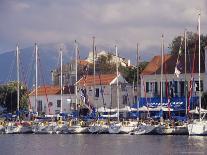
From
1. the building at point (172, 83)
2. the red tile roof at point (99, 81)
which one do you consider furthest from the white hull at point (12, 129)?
the red tile roof at point (99, 81)

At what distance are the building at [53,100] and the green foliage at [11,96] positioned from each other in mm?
2029

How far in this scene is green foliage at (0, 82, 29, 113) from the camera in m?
141

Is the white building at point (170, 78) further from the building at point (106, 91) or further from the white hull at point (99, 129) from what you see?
the white hull at point (99, 129)

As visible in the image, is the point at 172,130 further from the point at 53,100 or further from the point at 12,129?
the point at 53,100

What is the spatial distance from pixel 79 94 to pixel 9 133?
2318 centimetres

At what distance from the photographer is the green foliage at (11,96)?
463ft

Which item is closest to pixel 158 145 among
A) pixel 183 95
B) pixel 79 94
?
pixel 183 95

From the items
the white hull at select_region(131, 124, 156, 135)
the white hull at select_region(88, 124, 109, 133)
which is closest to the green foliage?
the white hull at select_region(88, 124, 109, 133)

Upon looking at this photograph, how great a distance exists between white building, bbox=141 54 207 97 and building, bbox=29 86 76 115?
57.6ft

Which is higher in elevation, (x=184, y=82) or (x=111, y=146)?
(x=184, y=82)

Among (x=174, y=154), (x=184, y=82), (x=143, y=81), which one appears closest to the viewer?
(x=174, y=154)

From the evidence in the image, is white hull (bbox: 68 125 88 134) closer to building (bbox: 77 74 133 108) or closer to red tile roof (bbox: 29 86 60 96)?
building (bbox: 77 74 133 108)

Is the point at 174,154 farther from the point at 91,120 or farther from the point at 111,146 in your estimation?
the point at 91,120

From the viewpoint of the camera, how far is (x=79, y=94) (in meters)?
131
